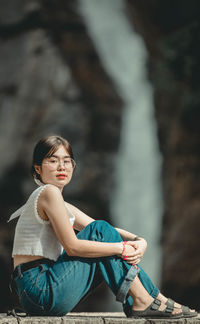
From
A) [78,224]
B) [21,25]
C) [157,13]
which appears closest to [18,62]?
[21,25]

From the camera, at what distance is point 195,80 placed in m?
8.70

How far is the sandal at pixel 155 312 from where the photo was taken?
2352mm

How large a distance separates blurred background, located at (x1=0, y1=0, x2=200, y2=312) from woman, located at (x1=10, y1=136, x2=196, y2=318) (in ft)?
18.2

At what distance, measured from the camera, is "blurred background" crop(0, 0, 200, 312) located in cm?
855

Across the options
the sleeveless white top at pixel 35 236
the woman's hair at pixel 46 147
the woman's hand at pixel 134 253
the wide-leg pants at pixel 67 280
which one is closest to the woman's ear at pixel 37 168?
the woman's hair at pixel 46 147

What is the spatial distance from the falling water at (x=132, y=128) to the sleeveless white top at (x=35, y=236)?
606cm

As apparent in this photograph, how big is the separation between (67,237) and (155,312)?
2.00 ft

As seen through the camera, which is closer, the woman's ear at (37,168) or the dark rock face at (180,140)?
the woman's ear at (37,168)

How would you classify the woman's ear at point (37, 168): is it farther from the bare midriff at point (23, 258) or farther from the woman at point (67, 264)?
the bare midriff at point (23, 258)

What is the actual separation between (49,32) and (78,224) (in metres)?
7.67

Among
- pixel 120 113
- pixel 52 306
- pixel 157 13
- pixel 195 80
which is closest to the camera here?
pixel 52 306

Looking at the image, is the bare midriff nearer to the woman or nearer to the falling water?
the woman

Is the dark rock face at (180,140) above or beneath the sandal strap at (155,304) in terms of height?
Answer: above

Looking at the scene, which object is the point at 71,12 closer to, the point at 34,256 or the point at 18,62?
the point at 18,62
